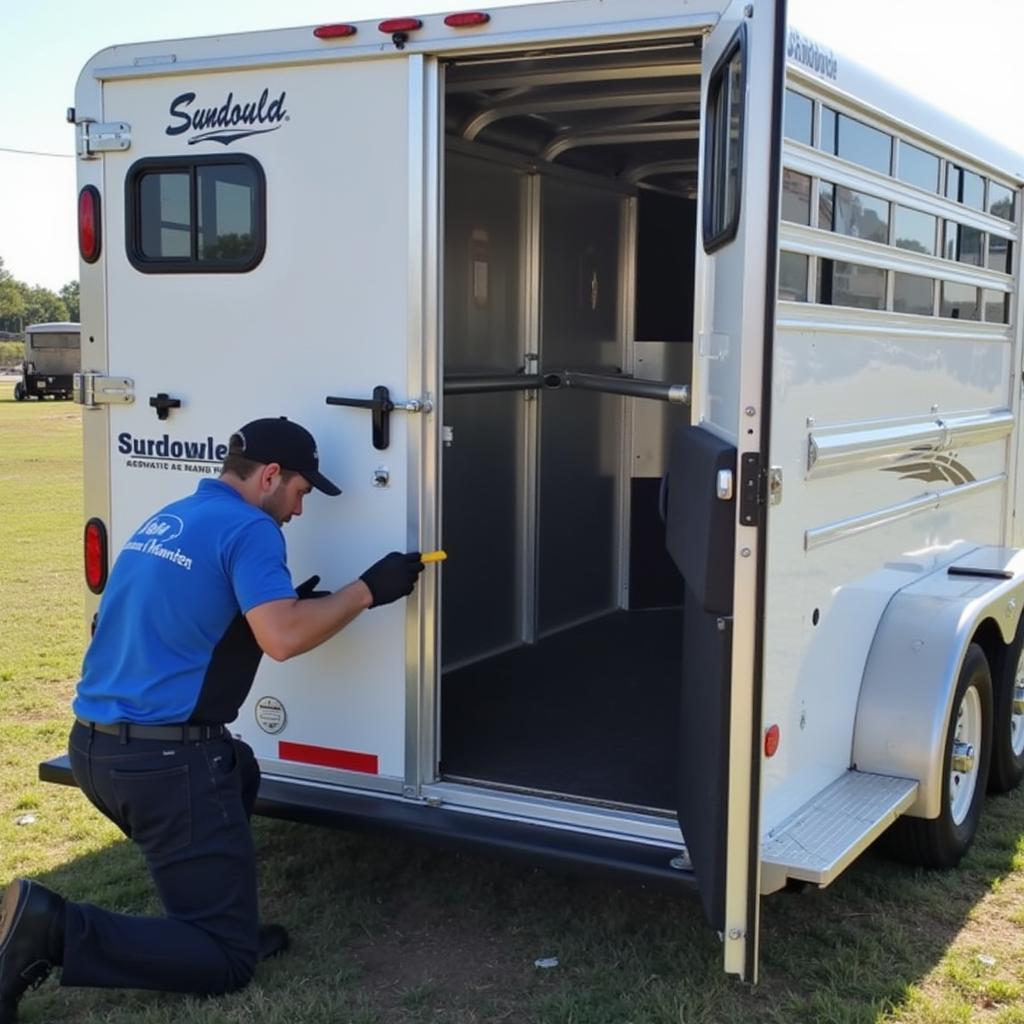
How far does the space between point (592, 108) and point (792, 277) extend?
1.86 m

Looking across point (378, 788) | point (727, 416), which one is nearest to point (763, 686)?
point (727, 416)

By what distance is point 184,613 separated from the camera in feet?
11.2

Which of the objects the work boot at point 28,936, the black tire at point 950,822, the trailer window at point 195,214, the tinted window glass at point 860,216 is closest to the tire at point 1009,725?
the black tire at point 950,822

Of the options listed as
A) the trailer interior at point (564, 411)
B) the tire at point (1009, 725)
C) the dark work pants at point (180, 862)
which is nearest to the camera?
the dark work pants at point (180, 862)

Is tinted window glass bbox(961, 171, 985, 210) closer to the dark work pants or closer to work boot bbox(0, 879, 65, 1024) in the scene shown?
the dark work pants

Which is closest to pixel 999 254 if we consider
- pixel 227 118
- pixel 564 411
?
pixel 564 411

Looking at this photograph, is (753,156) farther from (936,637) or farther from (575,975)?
(575,975)

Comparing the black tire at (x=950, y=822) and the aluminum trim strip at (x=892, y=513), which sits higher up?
the aluminum trim strip at (x=892, y=513)

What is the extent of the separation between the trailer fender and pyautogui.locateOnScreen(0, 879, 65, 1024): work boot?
219 centimetres

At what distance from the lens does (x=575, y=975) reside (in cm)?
355

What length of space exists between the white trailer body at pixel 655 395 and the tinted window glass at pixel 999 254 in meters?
0.04

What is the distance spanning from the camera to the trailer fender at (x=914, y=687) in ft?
12.2

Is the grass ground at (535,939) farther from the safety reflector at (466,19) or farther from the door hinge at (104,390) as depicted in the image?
the safety reflector at (466,19)

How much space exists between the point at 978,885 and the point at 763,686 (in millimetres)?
1740
